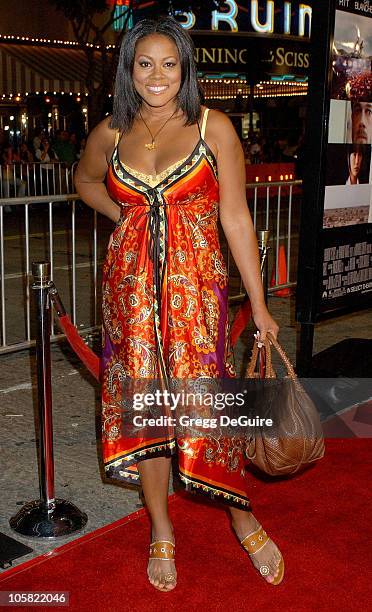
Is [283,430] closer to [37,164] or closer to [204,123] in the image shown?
[204,123]

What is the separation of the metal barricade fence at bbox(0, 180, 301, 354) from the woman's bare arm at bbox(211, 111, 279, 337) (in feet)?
7.51

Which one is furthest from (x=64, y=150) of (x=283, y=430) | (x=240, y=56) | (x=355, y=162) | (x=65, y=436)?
(x=283, y=430)

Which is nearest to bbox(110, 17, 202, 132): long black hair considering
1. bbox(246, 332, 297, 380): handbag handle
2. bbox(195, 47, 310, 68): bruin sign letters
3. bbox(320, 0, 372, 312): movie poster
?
bbox(246, 332, 297, 380): handbag handle

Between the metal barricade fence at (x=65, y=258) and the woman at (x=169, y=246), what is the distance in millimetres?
2225

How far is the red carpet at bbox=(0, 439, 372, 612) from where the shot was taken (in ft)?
9.83

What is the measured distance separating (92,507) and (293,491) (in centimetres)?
98

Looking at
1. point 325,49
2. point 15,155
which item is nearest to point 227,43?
point 15,155

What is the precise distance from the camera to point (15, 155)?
59.0 feet

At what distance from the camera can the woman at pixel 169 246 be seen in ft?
9.79

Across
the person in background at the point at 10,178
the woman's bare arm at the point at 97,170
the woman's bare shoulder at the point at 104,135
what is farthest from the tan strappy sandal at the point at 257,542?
the person in background at the point at 10,178

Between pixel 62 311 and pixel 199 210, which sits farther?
pixel 62 311

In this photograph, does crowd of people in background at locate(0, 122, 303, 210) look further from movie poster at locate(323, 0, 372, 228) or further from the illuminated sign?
movie poster at locate(323, 0, 372, 228)

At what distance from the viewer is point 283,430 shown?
3.11 m

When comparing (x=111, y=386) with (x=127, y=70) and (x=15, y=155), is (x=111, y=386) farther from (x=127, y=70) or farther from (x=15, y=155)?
(x=15, y=155)
